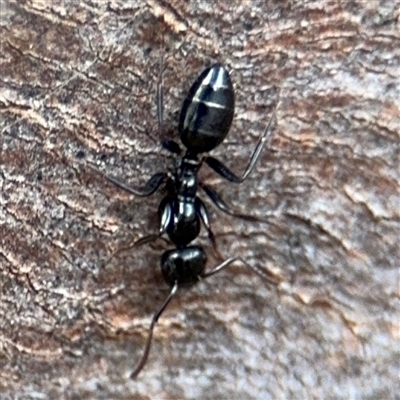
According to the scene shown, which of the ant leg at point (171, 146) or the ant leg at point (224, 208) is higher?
the ant leg at point (171, 146)

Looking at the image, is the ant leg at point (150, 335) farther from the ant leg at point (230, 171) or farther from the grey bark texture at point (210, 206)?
the ant leg at point (230, 171)

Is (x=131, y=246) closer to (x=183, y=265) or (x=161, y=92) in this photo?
(x=183, y=265)

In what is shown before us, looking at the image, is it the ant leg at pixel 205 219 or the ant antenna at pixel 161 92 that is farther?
the ant leg at pixel 205 219

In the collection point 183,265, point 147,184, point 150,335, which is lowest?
point 150,335

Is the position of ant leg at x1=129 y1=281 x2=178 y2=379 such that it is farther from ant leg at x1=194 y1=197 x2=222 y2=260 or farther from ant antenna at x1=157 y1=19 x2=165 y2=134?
ant antenna at x1=157 y1=19 x2=165 y2=134

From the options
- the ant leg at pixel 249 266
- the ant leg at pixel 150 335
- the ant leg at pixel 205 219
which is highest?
the ant leg at pixel 205 219

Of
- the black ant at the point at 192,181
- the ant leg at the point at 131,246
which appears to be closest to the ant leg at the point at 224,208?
the black ant at the point at 192,181

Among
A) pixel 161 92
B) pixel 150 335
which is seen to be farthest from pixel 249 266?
pixel 161 92

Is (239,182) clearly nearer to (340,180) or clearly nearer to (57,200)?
(340,180)
